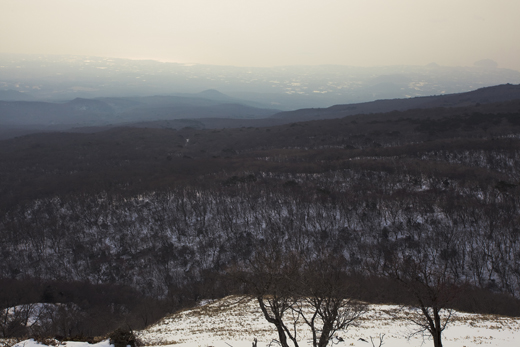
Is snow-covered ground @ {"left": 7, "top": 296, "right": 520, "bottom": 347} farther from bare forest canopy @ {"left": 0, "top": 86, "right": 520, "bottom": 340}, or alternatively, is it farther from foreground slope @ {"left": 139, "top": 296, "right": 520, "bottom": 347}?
bare forest canopy @ {"left": 0, "top": 86, "right": 520, "bottom": 340}

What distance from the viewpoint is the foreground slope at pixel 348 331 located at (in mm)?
25344

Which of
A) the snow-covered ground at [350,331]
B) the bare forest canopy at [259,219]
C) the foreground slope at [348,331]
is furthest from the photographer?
the bare forest canopy at [259,219]

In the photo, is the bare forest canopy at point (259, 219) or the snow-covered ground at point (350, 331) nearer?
the snow-covered ground at point (350, 331)

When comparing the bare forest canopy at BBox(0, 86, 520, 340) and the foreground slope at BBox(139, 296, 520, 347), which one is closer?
the foreground slope at BBox(139, 296, 520, 347)

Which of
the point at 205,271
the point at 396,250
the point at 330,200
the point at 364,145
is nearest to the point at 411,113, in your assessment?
the point at 364,145

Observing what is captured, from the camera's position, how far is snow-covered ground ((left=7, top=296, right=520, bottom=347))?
25.1m

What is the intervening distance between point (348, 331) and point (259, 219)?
59.2m

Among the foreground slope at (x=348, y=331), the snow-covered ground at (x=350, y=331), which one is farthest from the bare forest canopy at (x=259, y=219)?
the snow-covered ground at (x=350, y=331)

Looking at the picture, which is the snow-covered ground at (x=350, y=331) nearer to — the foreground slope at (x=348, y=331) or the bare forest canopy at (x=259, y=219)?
the foreground slope at (x=348, y=331)

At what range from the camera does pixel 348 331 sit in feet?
94.9

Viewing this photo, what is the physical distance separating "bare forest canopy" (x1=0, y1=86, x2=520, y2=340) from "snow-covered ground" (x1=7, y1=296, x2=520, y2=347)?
12.8 meters

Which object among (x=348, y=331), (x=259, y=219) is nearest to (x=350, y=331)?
(x=348, y=331)

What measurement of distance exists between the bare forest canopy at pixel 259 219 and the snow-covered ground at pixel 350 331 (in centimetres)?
1280

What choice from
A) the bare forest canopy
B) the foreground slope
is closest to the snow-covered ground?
the foreground slope
